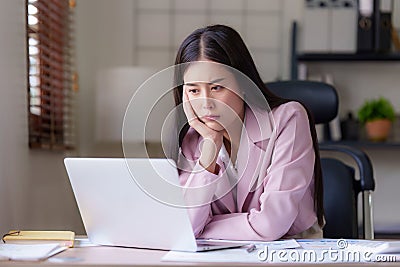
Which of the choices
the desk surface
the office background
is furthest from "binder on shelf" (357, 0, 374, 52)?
the desk surface

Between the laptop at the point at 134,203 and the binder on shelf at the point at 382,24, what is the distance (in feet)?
6.14

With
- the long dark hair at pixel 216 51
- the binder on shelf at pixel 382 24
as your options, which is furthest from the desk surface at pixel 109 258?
Answer: the binder on shelf at pixel 382 24

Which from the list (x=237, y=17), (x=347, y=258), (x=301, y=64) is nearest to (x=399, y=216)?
(x=301, y=64)

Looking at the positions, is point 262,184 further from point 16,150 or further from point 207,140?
point 16,150

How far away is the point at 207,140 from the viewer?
134cm

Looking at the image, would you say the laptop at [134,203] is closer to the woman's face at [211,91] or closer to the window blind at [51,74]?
the woman's face at [211,91]

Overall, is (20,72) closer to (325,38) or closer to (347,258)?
(347,258)

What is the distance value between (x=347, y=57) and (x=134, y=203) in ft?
6.22

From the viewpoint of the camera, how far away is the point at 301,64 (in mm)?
2982

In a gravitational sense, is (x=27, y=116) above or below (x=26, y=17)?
below

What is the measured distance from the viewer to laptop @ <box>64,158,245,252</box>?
1.08 metres

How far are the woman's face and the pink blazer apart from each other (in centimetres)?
9

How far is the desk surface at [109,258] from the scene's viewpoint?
3.26ft

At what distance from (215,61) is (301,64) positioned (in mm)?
1678
